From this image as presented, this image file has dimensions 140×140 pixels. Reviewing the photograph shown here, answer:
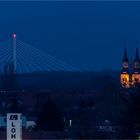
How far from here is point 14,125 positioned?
10.4 metres

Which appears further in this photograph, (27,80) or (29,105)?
(29,105)

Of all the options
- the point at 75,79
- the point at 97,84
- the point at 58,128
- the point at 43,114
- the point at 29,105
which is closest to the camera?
Result: the point at 58,128

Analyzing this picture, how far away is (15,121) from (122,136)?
12.4 m

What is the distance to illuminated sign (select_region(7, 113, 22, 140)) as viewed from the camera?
10.4m

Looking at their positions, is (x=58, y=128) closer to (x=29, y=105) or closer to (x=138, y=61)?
(x=29, y=105)

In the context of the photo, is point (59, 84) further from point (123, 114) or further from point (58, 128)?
point (123, 114)

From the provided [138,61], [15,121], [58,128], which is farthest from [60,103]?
[138,61]

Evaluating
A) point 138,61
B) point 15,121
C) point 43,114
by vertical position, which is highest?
point 138,61

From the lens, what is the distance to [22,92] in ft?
112

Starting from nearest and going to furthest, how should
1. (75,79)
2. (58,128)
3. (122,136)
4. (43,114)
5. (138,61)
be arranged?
1. (122,136)
2. (58,128)
3. (43,114)
4. (75,79)
5. (138,61)

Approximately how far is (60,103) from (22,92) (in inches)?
227

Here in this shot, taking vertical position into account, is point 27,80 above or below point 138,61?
below

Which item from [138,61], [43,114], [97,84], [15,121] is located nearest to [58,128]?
[43,114]

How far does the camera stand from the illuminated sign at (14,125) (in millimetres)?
10359
